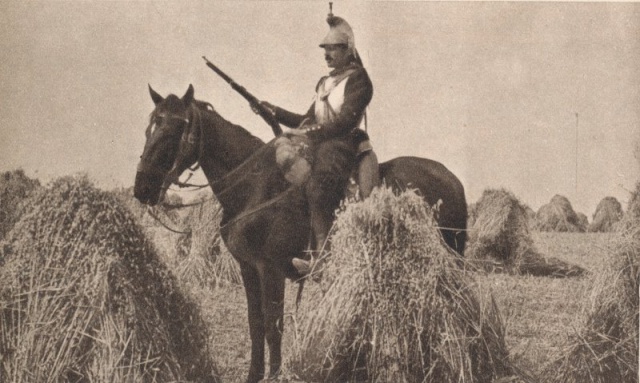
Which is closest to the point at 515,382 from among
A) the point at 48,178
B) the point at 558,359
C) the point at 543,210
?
the point at 558,359

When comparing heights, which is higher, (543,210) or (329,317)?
(543,210)

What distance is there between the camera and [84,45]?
785 cm

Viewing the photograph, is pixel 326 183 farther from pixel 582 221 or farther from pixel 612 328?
pixel 582 221

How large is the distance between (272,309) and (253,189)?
107cm

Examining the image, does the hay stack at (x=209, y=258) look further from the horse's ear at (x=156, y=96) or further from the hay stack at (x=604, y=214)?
the hay stack at (x=604, y=214)

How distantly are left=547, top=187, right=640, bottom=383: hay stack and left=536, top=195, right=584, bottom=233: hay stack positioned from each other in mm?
17660

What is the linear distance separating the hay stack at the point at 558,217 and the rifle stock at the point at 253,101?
677 inches

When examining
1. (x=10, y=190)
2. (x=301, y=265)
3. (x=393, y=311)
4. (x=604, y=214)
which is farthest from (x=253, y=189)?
(x=604, y=214)

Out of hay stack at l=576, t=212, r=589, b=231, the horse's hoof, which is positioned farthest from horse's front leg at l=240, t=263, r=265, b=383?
hay stack at l=576, t=212, r=589, b=231

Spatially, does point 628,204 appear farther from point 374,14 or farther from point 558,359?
point 374,14

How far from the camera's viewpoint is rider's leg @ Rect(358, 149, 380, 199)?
680cm

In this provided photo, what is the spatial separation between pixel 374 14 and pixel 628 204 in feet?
10.2

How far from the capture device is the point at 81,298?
5441 millimetres

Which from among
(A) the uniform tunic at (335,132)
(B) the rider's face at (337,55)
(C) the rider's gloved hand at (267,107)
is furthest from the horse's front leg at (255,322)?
(B) the rider's face at (337,55)
